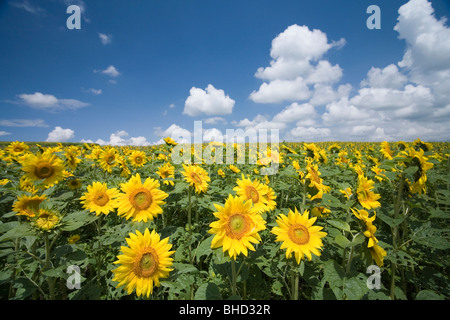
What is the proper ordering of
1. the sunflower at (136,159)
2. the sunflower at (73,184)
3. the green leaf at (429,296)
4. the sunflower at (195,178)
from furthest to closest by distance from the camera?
the sunflower at (136,159) → the sunflower at (73,184) → the sunflower at (195,178) → the green leaf at (429,296)

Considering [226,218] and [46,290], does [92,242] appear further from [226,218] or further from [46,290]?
[226,218]

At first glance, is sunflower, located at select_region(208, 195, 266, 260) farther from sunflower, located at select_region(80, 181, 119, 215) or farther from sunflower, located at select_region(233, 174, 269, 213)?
sunflower, located at select_region(80, 181, 119, 215)

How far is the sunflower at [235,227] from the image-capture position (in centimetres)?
178

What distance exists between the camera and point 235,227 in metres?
1.88

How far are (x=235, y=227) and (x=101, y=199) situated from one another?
80.6 inches

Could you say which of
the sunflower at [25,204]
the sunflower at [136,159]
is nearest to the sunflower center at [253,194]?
the sunflower at [25,204]

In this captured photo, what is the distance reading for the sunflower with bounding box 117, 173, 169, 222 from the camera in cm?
228

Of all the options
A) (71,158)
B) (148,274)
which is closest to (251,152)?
(71,158)

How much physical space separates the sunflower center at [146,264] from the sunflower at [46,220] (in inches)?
35.2

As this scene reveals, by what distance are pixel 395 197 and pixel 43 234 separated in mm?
Result: 4399

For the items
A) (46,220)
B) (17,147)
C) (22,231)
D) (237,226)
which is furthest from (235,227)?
(17,147)

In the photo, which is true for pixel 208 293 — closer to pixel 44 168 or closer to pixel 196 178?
pixel 196 178

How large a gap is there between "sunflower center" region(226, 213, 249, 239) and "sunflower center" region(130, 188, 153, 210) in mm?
1120

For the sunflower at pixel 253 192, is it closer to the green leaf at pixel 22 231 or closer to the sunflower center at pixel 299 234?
the sunflower center at pixel 299 234
